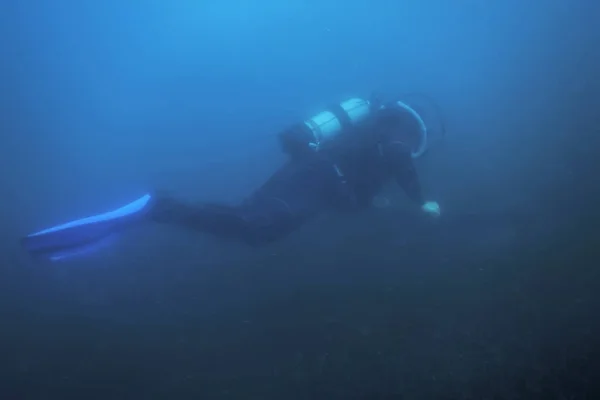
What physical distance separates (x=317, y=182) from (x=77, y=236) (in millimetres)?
2633

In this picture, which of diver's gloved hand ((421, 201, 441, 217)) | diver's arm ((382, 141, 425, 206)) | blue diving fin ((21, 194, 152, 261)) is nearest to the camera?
blue diving fin ((21, 194, 152, 261))

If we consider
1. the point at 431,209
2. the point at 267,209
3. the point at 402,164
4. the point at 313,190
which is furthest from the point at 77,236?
the point at 431,209

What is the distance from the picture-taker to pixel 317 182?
5246mm

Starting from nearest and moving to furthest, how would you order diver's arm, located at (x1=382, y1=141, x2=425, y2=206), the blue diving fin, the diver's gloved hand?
1. the blue diving fin
2. diver's arm, located at (x1=382, y1=141, x2=425, y2=206)
3. the diver's gloved hand

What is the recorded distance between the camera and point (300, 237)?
295 inches

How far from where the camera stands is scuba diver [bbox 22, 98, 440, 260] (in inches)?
198

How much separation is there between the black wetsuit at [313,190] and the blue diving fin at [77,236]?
0.41 meters

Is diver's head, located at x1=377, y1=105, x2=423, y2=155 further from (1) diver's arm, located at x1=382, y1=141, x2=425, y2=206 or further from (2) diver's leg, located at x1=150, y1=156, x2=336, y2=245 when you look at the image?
(2) diver's leg, located at x1=150, y1=156, x2=336, y2=245

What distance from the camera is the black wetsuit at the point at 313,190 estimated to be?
5039mm

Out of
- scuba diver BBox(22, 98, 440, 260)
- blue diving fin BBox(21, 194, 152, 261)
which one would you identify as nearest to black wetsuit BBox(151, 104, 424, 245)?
scuba diver BBox(22, 98, 440, 260)

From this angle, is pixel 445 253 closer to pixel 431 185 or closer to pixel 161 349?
pixel 431 185

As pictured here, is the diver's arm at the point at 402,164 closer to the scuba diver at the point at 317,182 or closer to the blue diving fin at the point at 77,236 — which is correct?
the scuba diver at the point at 317,182

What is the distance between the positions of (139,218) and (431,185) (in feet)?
18.7

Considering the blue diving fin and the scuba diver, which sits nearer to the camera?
the blue diving fin
